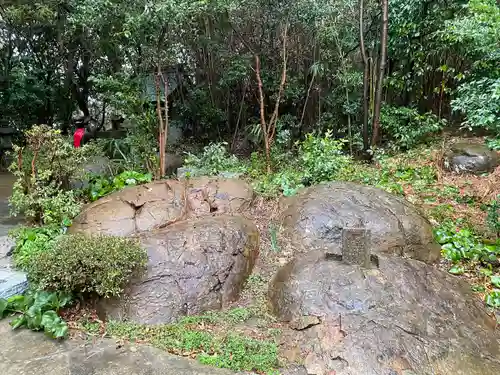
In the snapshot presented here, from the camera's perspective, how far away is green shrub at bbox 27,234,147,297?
285 cm

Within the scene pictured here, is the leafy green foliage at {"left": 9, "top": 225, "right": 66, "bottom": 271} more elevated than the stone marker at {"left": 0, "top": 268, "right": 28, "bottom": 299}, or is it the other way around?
the leafy green foliage at {"left": 9, "top": 225, "right": 66, "bottom": 271}

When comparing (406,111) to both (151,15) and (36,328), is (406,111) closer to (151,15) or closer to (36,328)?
(151,15)

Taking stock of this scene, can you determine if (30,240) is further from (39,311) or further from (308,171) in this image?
→ (308,171)

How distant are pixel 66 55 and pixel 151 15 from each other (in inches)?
264

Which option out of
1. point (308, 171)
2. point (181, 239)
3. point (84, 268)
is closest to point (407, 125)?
point (308, 171)

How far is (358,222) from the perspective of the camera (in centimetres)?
401

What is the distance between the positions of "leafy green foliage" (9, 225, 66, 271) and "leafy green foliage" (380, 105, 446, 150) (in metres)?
5.57

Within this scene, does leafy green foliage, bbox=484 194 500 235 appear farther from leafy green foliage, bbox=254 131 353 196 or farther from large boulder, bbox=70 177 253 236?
large boulder, bbox=70 177 253 236

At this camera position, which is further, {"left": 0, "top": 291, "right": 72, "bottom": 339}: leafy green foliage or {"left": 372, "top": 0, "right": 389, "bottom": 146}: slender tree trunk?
{"left": 372, "top": 0, "right": 389, "bottom": 146}: slender tree trunk

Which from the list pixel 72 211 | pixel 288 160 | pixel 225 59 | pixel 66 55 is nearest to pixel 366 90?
pixel 288 160

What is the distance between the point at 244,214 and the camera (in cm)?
437

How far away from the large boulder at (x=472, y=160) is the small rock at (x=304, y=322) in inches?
167

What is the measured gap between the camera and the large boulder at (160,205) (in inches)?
155

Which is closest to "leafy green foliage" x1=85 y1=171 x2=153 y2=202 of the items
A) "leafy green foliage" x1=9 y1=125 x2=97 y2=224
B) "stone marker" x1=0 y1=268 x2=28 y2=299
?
"leafy green foliage" x1=9 y1=125 x2=97 y2=224
